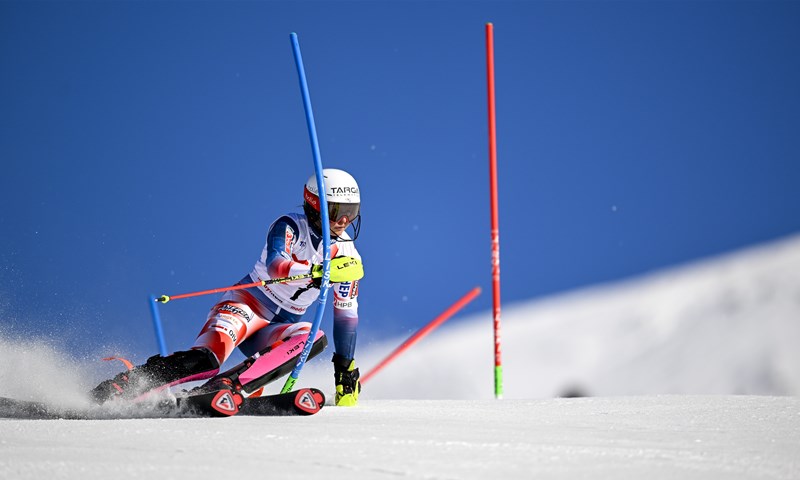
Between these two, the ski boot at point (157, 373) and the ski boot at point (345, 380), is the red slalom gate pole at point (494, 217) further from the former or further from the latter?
the ski boot at point (157, 373)

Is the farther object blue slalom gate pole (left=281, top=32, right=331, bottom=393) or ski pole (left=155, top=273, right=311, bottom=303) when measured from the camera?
blue slalom gate pole (left=281, top=32, right=331, bottom=393)

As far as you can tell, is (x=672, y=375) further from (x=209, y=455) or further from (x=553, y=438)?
(x=209, y=455)

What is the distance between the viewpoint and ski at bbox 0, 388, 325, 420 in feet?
11.1

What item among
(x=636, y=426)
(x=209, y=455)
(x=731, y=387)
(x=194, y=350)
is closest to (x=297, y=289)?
(x=194, y=350)

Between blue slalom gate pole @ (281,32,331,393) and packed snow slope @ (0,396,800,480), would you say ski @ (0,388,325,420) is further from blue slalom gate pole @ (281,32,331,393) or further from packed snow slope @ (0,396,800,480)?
blue slalom gate pole @ (281,32,331,393)

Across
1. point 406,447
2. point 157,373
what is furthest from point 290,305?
point 406,447

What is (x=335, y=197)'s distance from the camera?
14.6 feet

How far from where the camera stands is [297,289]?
179 inches

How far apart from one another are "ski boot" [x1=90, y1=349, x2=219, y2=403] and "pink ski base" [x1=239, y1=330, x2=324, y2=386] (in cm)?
16

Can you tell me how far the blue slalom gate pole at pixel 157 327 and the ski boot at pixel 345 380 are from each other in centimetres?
101

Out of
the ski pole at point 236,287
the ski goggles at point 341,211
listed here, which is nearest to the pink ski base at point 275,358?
the ski pole at point 236,287

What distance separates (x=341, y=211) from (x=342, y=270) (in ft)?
1.29

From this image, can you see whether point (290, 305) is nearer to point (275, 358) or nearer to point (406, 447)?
point (275, 358)

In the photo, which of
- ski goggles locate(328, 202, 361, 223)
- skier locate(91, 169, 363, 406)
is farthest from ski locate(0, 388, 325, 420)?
ski goggles locate(328, 202, 361, 223)
